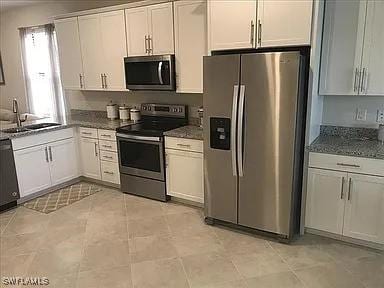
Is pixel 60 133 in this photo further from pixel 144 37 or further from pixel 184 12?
pixel 184 12

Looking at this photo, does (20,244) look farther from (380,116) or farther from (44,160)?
(380,116)

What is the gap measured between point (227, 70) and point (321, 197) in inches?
54.5

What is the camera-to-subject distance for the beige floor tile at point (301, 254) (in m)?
2.57

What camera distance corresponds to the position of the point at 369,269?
97.2 inches

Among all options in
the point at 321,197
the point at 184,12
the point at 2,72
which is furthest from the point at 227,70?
the point at 2,72

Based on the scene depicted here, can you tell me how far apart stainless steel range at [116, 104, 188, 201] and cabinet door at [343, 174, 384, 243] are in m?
1.94

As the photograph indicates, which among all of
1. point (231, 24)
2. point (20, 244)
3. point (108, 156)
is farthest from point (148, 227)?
point (231, 24)

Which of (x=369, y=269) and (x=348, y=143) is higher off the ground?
(x=348, y=143)

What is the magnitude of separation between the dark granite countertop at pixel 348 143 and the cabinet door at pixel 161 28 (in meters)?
1.87

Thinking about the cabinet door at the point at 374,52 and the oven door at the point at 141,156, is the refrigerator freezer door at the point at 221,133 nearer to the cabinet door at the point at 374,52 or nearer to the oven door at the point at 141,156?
the oven door at the point at 141,156

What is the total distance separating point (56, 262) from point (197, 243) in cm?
120

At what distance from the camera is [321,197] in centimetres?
281

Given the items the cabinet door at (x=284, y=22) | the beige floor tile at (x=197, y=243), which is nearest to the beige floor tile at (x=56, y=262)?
the beige floor tile at (x=197, y=243)

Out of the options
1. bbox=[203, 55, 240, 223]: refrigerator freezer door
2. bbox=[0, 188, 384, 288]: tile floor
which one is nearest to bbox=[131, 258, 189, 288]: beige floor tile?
bbox=[0, 188, 384, 288]: tile floor
